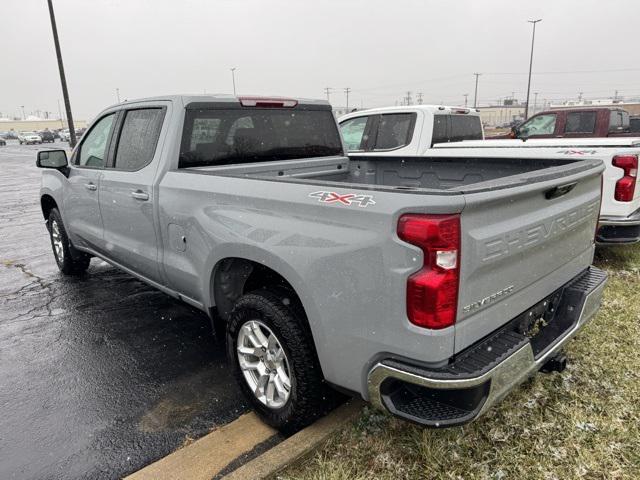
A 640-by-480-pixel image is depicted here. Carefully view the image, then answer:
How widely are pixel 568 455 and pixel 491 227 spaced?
1343 millimetres

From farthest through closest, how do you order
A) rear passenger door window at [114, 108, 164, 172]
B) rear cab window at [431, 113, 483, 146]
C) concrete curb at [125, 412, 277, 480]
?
rear cab window at [431, 113, 483, 146] < rear passenger door window at [114, 108, 164, 172] < concrete curb at [125, 412, 277, 480]

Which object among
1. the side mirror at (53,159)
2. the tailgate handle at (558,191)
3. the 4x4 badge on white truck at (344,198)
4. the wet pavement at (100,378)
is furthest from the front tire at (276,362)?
the side mirror at (53,159)

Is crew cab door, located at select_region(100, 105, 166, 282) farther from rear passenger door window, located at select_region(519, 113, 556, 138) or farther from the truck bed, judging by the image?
rear passenger door window, located at select_region(519, 113, 556, 138)

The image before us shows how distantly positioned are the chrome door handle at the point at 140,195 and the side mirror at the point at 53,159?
1601mm

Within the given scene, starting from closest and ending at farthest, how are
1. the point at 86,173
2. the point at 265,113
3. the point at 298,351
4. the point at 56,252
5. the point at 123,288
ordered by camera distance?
the point at 298,351
the point at 265,113
the point at 86,173
the point at 123,288
the point at 56,252

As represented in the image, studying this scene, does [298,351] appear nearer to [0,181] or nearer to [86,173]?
[86,173]

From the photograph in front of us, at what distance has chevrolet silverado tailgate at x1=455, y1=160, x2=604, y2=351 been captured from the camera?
6.52 ft

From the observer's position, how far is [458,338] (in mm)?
2031

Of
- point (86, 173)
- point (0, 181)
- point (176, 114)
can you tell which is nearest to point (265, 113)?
point (176, 114)

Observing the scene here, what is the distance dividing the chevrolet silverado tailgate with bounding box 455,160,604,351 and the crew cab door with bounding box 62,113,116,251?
11.1 ft

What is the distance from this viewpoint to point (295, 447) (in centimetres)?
255

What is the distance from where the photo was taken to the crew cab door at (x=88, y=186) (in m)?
4.33

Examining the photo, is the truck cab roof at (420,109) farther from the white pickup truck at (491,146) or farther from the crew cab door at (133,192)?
the crew cab door at (133,192)

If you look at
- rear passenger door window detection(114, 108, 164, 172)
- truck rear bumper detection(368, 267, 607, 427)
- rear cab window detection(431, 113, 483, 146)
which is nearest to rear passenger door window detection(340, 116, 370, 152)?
rear cab window detection(431, 113, 483, 146)
